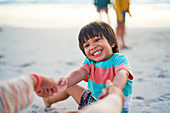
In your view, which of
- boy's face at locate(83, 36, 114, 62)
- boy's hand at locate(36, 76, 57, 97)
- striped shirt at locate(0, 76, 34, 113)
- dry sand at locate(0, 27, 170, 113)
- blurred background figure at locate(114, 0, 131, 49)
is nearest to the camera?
striped shirt at locate(0, 76, 34, 113)

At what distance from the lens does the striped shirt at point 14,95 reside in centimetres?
86

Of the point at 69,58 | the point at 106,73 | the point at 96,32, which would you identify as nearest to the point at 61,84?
the point at 106,73

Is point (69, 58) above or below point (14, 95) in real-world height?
below

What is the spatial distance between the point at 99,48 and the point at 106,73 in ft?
0.69

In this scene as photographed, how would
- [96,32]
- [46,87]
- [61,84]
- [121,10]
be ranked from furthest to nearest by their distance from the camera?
[121,10], [96,32], [61,84], [46,87]

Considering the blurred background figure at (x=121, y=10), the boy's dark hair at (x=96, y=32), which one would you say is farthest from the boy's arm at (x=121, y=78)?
the blurred background figure at (x=121, y=10)

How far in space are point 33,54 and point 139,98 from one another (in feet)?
8.55

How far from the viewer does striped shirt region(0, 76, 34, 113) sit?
86 cm

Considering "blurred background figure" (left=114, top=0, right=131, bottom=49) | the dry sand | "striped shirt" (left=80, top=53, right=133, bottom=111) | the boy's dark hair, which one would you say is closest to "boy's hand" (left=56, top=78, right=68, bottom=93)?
"striped shirt" (left=80, top=53, right=133, bottom=111)

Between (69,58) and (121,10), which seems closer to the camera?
(69,58)

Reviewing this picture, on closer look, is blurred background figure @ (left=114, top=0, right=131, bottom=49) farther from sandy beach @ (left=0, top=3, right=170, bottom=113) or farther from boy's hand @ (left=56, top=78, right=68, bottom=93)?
boy's hand @ (left=56, top=78, right=68, bottom=93)

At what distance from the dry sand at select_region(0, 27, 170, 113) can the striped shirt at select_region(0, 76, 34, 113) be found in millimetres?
971

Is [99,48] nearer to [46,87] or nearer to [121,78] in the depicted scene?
[121,78]

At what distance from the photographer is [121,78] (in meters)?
1.23
